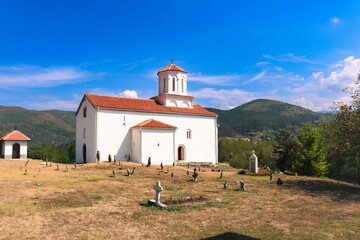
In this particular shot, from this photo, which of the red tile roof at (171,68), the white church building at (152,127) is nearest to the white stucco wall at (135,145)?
the white church building at (152,127)

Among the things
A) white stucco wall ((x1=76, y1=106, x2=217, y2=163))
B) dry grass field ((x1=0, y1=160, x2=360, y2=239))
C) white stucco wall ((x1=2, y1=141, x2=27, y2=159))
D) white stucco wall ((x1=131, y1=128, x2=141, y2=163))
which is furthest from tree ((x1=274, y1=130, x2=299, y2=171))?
white stucco wall ((x1=2, y1=141, x2=27, y2=159))

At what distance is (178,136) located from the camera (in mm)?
35500

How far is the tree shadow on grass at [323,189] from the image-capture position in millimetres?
15895

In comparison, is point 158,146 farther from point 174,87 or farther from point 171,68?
point 171,68

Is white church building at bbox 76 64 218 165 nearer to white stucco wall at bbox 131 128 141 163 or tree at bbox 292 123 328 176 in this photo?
white stucco wall at bbox 131 128 141 163

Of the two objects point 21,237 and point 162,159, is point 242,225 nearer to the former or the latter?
point 21,237

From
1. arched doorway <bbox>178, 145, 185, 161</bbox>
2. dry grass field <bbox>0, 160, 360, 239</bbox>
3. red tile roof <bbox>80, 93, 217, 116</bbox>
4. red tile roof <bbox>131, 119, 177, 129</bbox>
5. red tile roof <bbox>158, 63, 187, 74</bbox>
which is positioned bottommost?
dry grass field <bbox>0, 160, 360, 239</bbox>

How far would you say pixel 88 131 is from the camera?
106 ft

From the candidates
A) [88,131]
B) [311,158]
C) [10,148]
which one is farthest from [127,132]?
[311,158]

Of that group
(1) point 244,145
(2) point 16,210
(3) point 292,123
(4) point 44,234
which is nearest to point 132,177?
(2) point 16,210

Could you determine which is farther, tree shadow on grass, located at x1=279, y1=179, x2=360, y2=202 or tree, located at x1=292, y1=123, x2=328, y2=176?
Result: tree, located at x1=292, y1=123, x2=328, y2=176

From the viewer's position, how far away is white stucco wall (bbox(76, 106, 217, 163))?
3045 cm

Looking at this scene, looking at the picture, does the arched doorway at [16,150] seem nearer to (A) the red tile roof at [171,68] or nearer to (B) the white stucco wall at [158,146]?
(B) the white stucco wall at [158,146]

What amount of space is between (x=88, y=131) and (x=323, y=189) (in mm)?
25841
